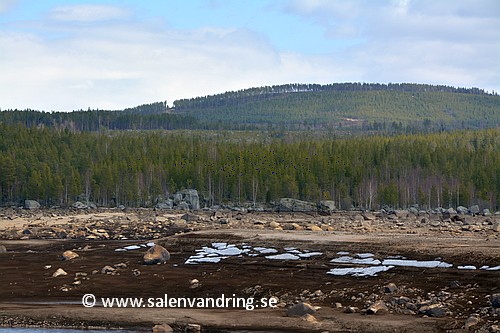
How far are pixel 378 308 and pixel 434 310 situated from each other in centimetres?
249

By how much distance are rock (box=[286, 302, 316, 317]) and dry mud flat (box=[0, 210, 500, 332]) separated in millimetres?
61

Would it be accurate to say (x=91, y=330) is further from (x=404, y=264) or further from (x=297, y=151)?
(x=297, y=151)

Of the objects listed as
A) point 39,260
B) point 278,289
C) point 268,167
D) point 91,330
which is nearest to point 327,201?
point 268,167

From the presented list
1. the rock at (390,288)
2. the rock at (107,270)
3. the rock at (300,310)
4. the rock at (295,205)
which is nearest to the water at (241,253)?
the rock at (107,270)

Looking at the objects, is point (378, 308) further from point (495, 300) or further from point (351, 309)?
point (495, 300)

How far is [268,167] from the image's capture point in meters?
126

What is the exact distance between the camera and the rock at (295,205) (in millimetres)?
107062

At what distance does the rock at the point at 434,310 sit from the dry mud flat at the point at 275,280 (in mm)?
58

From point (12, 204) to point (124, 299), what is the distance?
89.5 metres

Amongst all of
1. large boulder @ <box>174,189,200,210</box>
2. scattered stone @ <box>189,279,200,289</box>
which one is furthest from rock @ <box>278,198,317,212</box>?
scattered stone @ <box>189,279,200,289</box>

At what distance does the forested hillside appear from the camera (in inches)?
4562

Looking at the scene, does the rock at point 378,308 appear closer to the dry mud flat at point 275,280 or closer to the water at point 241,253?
the dry mud flat at point 275,280

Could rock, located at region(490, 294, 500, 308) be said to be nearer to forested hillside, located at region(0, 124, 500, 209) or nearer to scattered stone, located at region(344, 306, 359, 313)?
scattered stone, located at region(344, 306, 359, 313)

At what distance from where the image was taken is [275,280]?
38.0 meters
